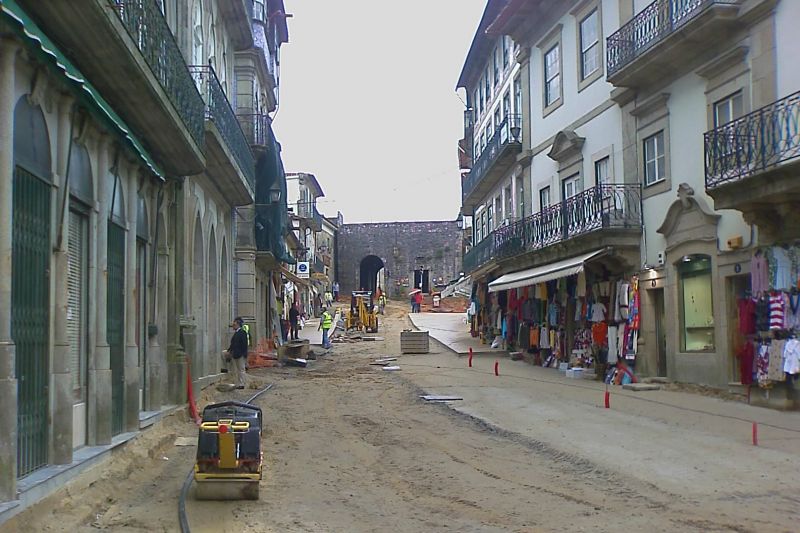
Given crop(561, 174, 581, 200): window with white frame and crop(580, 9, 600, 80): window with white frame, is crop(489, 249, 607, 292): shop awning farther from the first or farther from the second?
crop(580, 9, 600, 80): window with white frame

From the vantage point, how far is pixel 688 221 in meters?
17.0

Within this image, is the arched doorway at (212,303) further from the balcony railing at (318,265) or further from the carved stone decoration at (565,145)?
the balcony railing at (318,265)

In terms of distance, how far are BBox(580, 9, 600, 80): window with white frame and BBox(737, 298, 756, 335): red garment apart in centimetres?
901

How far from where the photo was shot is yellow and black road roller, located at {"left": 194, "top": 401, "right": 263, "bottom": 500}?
26.1 ft

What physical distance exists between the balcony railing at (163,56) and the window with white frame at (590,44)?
11761 mm

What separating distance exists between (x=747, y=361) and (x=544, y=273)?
8165 millimetres

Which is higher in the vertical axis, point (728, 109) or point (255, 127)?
point (255, 127)

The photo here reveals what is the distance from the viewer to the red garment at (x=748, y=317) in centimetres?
1462

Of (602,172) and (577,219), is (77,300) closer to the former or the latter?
(577,219)

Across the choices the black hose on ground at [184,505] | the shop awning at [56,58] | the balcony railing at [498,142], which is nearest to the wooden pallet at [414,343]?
the balcony railing at [498,142]

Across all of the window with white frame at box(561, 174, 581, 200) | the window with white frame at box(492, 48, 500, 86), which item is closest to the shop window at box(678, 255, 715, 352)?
the window with white frame at box(561, 174, 581, 200)

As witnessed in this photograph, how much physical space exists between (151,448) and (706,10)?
39.1ft

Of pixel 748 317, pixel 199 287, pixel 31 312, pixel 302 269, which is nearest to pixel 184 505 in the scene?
pixel 31 312

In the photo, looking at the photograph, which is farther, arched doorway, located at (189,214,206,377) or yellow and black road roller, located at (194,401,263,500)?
arched doorway, located at (189,214,206,377)
